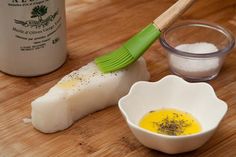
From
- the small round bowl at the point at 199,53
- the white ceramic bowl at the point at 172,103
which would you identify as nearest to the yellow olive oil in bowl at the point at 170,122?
the white ceramic bowl at the point at 172,103

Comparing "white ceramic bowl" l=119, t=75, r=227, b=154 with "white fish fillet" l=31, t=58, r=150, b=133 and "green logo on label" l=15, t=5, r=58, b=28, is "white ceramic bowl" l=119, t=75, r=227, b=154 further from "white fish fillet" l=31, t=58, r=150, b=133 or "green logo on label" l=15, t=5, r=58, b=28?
"green logo on label" l=15, t=5, r=58, b=28

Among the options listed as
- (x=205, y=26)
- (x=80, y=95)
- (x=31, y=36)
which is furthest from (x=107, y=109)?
(x=205, y=26)

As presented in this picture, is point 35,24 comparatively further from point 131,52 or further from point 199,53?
point 199,53

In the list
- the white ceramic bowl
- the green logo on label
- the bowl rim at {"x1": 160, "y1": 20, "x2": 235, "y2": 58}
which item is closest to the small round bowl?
the bowl rim at {"x1": 160, "y1": 20, "x2": 235, "y2": 58}

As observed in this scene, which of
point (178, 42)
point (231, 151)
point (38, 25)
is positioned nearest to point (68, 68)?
point (38, 25)

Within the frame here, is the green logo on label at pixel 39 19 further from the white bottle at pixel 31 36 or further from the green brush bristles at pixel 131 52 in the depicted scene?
the green brush bristles at pixel 131 52

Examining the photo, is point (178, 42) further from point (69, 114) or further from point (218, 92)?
point (69, 114)
